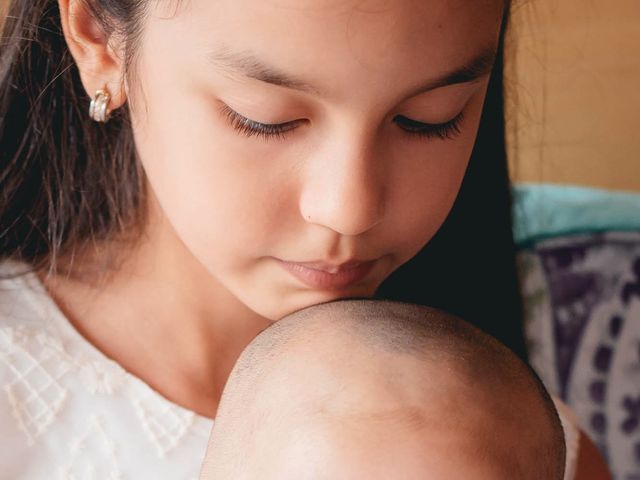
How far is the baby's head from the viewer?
0.83 metres

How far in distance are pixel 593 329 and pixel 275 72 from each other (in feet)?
2.76

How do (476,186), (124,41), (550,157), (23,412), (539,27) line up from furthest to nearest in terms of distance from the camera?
(550,157)
(539,27)
(476,186)
(23,412)
(124,41)

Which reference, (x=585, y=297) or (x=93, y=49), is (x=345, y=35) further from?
(x=585, y=297)

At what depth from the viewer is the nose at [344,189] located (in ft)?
2.80

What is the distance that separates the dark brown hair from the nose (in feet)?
1.05

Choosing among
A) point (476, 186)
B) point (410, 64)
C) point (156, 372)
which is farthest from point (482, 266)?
point (410, 64)

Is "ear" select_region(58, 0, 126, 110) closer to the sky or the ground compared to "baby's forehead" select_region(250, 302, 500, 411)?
closer to the sky

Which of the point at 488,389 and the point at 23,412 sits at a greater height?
the point at 488,389

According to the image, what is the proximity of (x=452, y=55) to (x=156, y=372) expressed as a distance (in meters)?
0.51

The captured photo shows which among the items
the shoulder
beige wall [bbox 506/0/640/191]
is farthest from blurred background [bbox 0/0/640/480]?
beige wall [bbox 506/0/640/191]

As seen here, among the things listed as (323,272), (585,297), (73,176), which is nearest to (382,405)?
(323,272)

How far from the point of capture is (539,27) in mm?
1762

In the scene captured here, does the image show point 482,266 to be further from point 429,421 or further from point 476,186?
point 429,421

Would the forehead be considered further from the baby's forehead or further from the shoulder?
the shoulder
